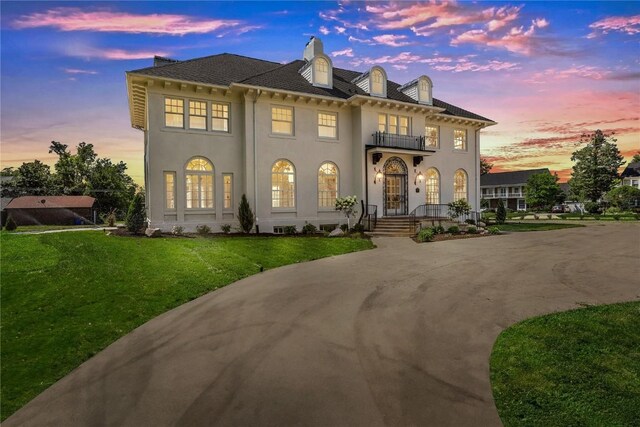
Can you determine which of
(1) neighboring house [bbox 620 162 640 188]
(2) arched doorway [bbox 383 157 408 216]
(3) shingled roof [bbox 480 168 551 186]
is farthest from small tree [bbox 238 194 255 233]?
(1) neighboring house [bbox 620 162 640 188]

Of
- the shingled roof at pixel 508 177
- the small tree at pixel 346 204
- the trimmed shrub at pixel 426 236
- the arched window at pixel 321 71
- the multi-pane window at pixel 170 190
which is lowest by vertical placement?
the trimmed shrub at pixel 426 236

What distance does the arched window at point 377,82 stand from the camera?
59.4 feet

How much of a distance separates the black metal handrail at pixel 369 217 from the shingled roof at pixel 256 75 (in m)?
6.04

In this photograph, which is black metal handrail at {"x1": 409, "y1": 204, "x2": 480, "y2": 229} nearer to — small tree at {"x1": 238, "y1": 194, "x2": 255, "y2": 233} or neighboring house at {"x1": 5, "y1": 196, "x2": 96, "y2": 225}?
small tree at {"x1": 238, "y1": 194, "x2": 255, "y2": 233}

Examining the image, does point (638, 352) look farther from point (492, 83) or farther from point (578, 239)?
point (492, 83)

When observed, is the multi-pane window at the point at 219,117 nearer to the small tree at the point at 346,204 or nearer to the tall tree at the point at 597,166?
the small tree at the point at 346,204

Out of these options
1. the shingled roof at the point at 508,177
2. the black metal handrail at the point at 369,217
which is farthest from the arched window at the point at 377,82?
the shingled roof at the point at 508,177

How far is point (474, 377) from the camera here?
363cm

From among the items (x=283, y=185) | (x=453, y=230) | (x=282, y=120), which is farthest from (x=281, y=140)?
(x=453, y=230)

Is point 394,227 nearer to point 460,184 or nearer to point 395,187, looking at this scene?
point 395,187

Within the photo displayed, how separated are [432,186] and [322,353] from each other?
716 inches

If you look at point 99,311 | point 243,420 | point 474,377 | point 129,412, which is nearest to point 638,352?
point 474,377

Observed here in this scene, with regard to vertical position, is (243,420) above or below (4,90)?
below

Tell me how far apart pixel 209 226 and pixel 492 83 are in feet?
54.4
